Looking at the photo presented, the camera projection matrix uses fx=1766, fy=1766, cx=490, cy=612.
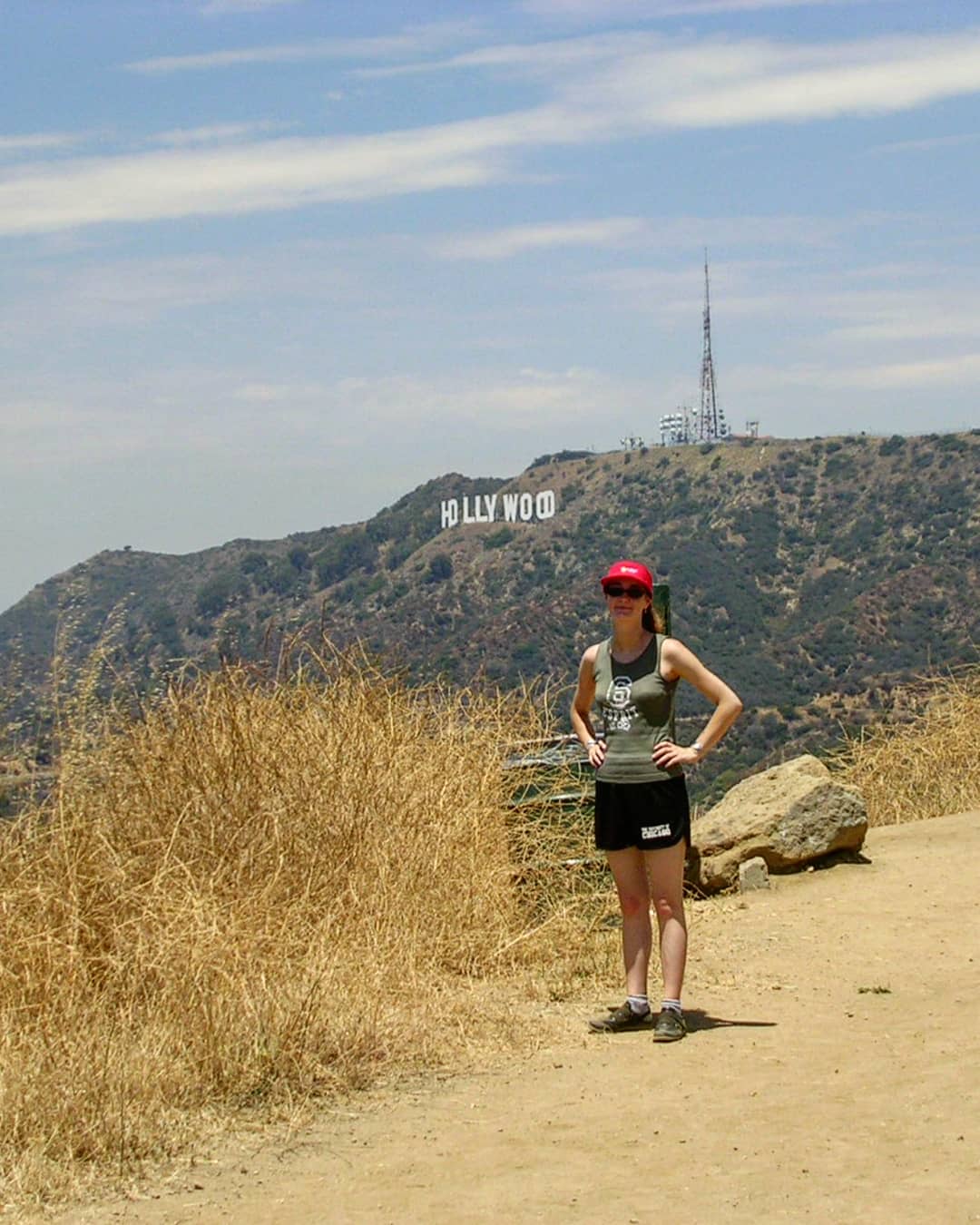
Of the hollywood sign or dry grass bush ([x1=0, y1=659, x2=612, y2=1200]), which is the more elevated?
the hollywood sign

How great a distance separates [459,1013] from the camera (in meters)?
7.09

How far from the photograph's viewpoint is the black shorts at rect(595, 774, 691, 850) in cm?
698

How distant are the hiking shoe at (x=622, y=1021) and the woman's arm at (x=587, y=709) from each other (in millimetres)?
988

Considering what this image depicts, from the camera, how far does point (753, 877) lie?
1028 cm

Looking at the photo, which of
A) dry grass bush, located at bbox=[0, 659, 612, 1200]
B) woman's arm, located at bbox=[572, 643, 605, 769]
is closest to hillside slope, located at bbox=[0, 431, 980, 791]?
dry grass bush, located at bbox=[0, 659, 612, 1200]

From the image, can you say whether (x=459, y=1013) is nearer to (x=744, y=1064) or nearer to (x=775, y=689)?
(x=744, y=1064)

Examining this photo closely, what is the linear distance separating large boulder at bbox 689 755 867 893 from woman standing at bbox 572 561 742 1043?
3370 millimetres

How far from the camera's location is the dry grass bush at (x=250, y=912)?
5.90 meters

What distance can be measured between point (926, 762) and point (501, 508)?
7513cm

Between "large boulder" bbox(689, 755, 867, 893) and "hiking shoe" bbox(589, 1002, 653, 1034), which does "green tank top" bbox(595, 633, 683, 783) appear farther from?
"large boulder" bbox(689, 755, 867, 893)

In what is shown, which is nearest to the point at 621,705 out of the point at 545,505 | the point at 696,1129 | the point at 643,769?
the point at 643,769

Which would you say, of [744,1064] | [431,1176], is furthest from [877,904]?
[431,1176]

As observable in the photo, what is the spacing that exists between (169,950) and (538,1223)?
249 cm

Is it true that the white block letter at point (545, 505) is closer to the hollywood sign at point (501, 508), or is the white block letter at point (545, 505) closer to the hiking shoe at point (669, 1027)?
the hollywood sign at point (501, 508)
